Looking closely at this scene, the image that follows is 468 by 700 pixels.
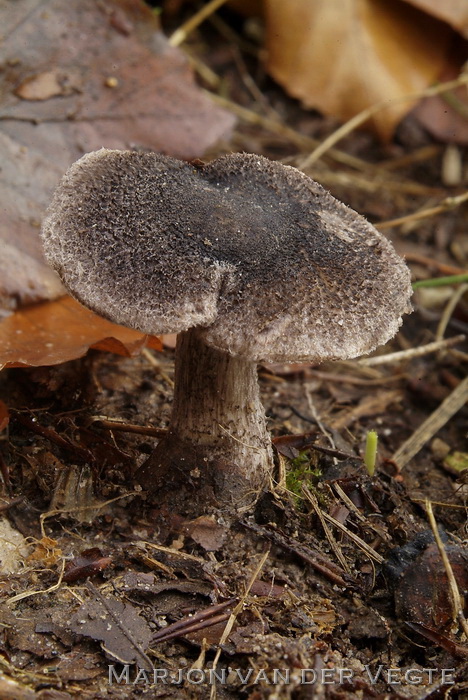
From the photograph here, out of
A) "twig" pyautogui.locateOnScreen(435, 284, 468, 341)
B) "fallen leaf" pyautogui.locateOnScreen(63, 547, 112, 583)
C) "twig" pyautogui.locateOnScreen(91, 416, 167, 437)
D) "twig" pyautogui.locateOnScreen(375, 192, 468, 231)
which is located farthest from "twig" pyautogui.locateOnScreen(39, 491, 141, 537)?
"twig" pyautogui.locateOnScreen(435, 284, 468, 341)

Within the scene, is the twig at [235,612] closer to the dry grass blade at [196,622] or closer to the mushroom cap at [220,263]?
the dry grass blade at [196,622]

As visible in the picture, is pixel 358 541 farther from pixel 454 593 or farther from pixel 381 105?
pixel 381 105

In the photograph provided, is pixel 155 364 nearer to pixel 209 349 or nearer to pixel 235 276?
pixel 209 349

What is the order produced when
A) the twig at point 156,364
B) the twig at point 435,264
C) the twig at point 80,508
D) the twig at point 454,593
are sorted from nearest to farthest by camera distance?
the twig at point 454,593 → the twig at point 80,508 → the twig at point 156,364 → the twig at point 435,264

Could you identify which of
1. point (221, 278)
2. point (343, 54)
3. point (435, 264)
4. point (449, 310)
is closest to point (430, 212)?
point (449, 310)

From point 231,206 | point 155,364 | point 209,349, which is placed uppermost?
point 231,206

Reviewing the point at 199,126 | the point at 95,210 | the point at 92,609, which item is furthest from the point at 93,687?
the point at 199,126

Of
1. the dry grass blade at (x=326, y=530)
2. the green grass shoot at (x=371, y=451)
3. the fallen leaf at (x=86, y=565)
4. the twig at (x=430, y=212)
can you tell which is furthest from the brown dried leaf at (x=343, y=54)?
the fallen leaf at (x=86, y=565)
